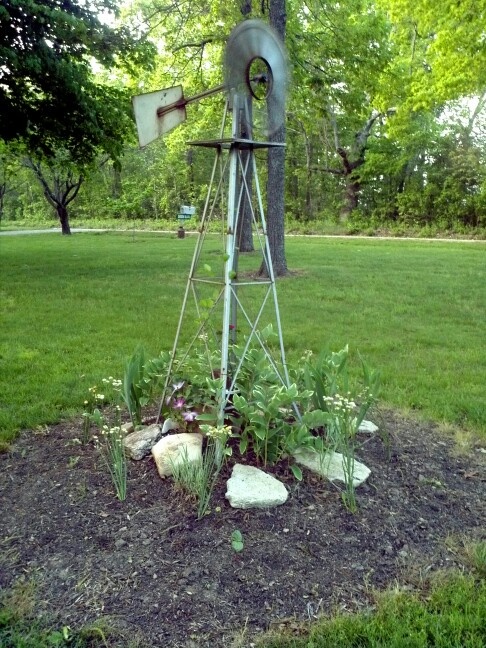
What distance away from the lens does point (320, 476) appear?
2.75m

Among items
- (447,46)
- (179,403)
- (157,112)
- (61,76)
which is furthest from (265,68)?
(447,46)

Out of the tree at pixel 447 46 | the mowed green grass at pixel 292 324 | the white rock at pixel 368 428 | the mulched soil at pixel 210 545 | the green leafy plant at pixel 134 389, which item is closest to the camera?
the mulched soil at pixel 210 545

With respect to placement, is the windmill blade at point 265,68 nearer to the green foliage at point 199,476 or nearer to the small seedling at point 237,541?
the green foliage at point 199,476

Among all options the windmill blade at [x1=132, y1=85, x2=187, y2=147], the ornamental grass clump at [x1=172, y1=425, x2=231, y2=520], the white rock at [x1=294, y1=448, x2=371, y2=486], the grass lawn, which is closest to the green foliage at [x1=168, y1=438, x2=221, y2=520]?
the ornamental grass clump at [x1=172, y1=425, x2=231, y2=520]

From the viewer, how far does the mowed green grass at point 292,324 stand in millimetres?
4152

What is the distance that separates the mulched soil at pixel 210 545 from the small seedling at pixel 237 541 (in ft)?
0.10

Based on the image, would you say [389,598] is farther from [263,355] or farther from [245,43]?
[245,43]

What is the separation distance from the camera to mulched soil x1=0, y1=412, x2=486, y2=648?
2.01 m

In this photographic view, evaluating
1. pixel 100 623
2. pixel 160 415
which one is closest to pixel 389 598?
pixel 100 623

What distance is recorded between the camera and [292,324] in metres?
6.21

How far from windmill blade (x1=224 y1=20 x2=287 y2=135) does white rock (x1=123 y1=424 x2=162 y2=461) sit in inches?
63.7

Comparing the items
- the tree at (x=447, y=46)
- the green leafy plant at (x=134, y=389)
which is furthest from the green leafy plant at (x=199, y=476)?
the tree at (x=447, y=46)

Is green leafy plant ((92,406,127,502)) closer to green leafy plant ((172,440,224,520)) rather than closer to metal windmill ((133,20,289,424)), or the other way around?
green leafy plant ((172,440,224,520))

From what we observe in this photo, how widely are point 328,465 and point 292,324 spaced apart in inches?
140
